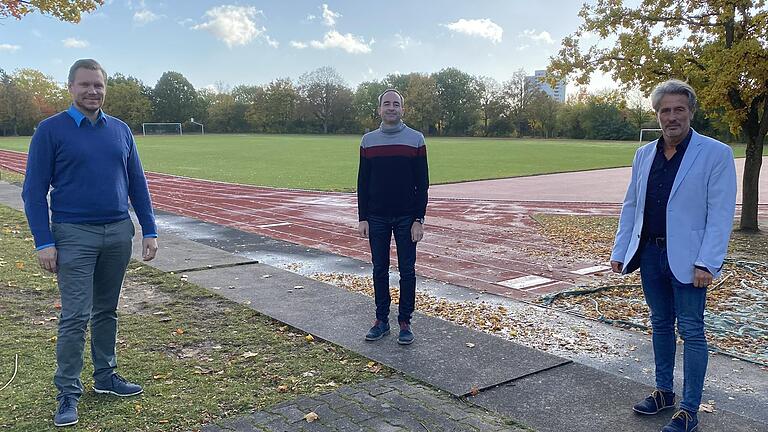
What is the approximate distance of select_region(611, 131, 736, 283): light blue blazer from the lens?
332 cm

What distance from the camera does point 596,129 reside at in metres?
79.0

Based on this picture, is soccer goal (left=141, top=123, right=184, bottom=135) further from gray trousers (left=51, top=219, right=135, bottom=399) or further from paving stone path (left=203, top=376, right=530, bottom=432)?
paving stone path (left=203, top=376, right=530, bottom=432)

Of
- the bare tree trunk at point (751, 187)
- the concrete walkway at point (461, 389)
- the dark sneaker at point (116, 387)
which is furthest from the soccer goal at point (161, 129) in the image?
the dark sneaker at point (116, 387)

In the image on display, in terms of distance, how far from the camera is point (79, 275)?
361 centimetres

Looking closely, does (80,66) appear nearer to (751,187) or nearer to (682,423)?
(682,423)

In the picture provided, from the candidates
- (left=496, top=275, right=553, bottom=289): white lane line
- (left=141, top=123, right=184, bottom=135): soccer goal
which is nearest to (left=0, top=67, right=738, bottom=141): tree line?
(left=141, top=123, right=184, bottom=135): soccer goal

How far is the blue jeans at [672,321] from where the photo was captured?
3451 mm

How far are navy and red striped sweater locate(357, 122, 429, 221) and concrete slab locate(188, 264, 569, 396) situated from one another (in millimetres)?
1016

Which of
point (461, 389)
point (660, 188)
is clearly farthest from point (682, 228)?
point (461, 389)

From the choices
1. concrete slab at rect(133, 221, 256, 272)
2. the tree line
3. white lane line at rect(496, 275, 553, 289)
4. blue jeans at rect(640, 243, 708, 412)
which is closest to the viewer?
blue jeans at rect(640, 243, 708, 412)

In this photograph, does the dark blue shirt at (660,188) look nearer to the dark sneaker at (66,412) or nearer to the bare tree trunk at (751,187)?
the dark sneaker at (66,412)

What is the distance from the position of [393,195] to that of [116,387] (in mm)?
2282

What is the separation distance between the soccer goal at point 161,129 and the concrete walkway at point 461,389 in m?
87.8

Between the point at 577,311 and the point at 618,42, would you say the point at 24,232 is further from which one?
the point at 618,42
